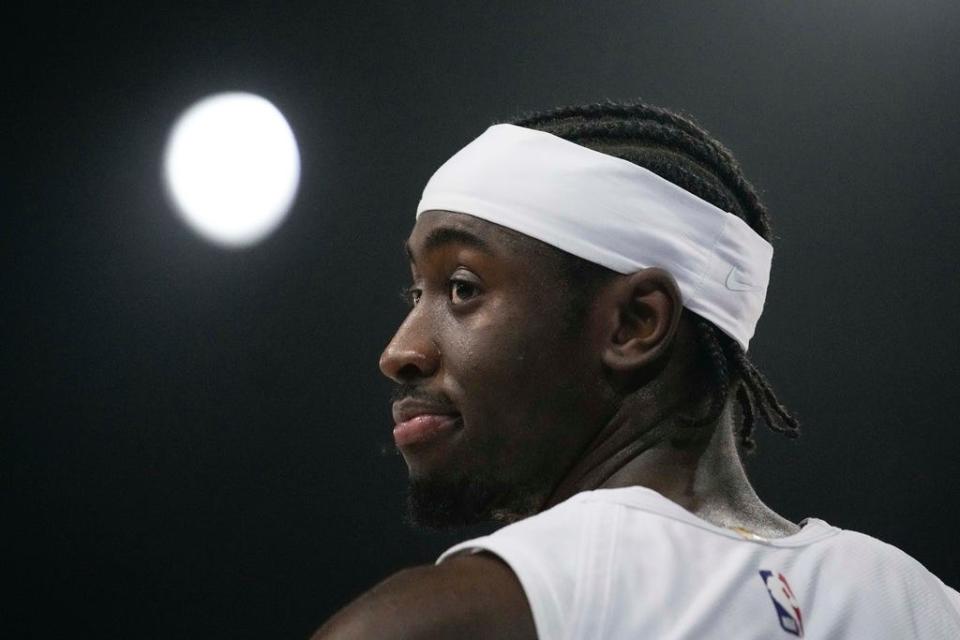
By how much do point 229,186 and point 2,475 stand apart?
789 mm

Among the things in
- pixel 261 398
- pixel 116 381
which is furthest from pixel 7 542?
pixel 261 398

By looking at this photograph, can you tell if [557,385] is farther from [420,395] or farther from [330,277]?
[330,277]

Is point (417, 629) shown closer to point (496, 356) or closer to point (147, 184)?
point (496, 356)

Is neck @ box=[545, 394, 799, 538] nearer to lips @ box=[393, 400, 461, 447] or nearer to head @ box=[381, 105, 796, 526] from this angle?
head @ box=[381, 105, 796, 526]

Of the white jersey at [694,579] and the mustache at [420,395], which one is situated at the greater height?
the mustache at [420,395]

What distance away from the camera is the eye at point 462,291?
116 cm

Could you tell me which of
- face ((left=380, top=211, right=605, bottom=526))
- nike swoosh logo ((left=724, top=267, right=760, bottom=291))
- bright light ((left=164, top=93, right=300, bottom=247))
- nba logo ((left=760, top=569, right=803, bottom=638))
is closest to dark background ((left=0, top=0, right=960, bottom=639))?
bright light ((left=164, top=93, right=300, bottom=247))

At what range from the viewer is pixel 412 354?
1186 mm

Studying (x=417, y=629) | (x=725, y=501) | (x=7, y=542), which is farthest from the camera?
(x=7, y=542)

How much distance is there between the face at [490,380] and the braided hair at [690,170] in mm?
50

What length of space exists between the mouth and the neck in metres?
0.12

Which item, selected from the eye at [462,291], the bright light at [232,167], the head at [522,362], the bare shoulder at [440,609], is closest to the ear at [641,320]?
the head at [522,362]

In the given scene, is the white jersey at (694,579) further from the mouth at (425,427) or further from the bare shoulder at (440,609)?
the mouth at (425,427)

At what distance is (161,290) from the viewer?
264 centimetres
